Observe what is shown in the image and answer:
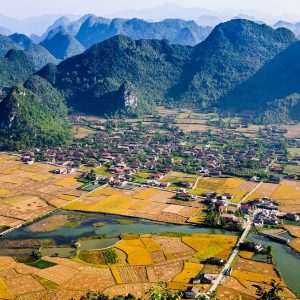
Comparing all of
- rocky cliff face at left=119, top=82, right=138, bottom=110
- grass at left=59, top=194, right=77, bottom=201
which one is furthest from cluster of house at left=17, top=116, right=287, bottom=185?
rocky cliff face at left=119, top=82, right=138, bottom=110

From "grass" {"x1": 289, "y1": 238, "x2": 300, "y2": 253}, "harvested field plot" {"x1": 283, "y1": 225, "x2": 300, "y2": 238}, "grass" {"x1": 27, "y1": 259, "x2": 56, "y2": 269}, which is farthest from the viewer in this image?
"harvested field plot" {"x1": 283, "y1": 225, "x2": 300, "y2": 238}

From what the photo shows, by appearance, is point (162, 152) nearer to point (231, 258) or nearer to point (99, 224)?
point (99, 224)

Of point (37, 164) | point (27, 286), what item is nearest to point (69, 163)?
point (37, 164)

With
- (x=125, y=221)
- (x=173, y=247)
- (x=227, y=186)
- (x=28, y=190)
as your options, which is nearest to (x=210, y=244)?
(x=173, y=247)

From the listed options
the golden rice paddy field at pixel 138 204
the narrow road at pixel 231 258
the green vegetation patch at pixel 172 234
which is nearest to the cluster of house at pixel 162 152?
the golden rice paddy field at pixel 138 204

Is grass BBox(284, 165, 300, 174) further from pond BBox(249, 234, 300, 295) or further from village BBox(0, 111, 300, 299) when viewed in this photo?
pond BBox(249, 234, 300, 295)

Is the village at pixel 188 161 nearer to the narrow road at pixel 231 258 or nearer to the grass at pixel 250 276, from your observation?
the narrow road at pixel 231 258
